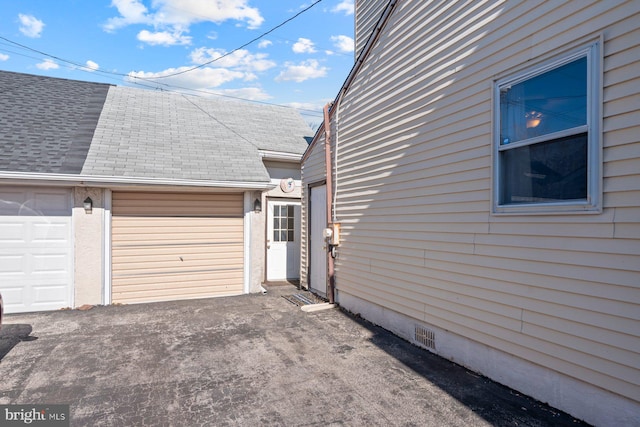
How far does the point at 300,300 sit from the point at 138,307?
3.14m

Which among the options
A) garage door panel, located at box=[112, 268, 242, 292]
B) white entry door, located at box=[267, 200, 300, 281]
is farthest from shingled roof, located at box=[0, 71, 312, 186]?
garage door panel, located at box=[112, 268, 242, 292]

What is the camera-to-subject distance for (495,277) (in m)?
3.40

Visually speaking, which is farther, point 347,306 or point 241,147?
point 241,147

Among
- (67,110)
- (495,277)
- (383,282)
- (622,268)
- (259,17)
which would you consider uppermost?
(259,17)

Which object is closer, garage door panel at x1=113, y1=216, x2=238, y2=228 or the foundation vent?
the foundation vent

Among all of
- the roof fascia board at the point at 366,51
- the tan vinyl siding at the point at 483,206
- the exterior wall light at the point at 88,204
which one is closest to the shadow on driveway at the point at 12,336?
the exterior wall light at the point at 88,204

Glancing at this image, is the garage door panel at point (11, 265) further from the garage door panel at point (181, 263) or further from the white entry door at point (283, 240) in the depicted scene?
the white entry door at point (283, 240)

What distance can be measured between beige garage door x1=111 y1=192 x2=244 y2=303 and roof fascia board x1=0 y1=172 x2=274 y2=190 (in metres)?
0.61

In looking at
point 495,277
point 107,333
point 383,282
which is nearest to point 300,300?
point 383,282

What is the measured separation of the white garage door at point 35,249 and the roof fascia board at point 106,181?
44 centimetres

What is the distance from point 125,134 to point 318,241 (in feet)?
15.8

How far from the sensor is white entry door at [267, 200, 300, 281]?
909cm

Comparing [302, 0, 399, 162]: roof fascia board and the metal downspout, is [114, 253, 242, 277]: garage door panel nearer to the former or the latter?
the metal downspout

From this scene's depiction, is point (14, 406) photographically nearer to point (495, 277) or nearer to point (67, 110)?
point (495, 277)
